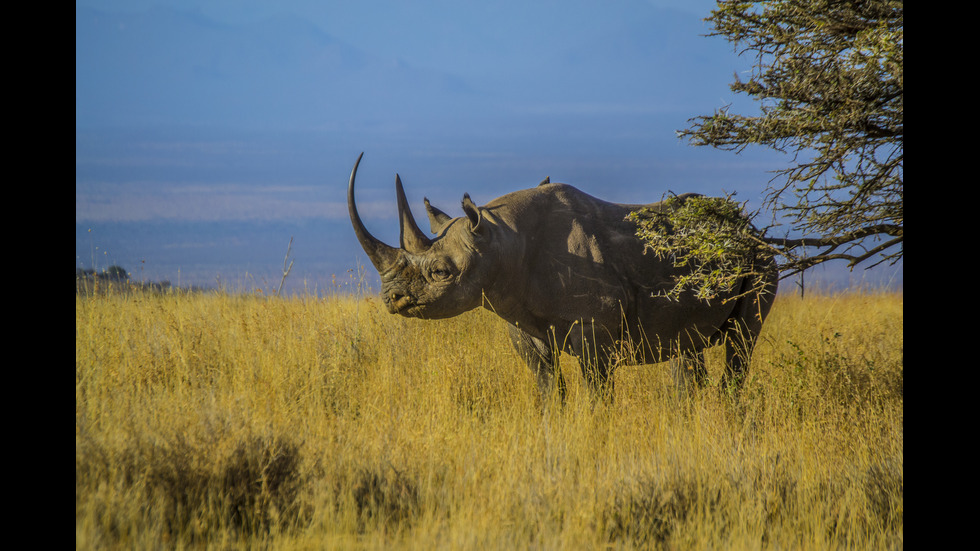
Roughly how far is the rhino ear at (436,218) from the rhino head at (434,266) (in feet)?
2.19

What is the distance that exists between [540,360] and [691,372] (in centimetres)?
216

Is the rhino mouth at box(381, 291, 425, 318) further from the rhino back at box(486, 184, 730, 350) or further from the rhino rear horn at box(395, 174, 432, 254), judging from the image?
the rhino back at box(486, 184, 730, 350)

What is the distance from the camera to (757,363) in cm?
926

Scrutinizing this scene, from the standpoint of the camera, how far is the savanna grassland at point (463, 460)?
150 inches

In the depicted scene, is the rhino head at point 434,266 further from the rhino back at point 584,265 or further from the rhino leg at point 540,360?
the rhino leg at point 540,360

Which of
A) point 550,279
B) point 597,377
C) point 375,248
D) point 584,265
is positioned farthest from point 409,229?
point 597,377

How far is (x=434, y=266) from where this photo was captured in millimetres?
5930

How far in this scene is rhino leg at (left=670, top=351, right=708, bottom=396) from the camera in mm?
7797

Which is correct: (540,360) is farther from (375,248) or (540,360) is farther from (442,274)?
(375,248)
